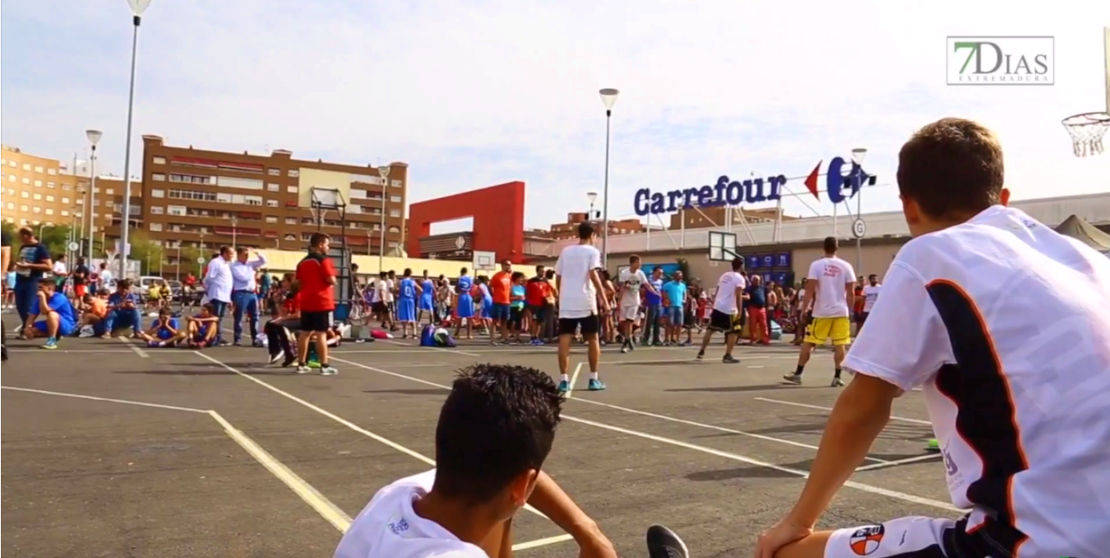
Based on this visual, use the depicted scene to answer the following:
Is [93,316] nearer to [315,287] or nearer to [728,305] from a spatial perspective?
[315,287]

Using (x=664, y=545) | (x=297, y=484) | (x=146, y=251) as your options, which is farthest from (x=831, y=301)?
(x=146, y=251)

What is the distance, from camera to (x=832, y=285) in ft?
35.8

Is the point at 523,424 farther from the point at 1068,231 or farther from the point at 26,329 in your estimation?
the point at 26,329

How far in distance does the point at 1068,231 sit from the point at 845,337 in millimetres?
2692

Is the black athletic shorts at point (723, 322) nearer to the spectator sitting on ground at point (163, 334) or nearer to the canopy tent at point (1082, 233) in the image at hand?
the canopy tent at point (1082, 233)

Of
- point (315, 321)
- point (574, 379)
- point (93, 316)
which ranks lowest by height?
point (574, 379)

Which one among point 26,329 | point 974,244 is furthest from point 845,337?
point 26,329

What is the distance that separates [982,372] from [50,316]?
15.5 meters

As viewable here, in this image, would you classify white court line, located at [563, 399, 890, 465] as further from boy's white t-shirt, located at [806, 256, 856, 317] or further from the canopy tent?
the canopy tent

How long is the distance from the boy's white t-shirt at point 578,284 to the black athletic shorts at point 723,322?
574cm

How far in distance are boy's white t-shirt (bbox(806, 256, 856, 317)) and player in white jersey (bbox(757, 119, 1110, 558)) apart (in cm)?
914

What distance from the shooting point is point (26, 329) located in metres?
15.0

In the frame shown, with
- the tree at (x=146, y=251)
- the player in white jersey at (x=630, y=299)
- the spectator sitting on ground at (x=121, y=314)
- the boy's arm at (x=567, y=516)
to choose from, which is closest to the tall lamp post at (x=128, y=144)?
the spectator sitting on ground at (x=121, y=314)

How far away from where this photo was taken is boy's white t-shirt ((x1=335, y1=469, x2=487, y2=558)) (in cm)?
170
